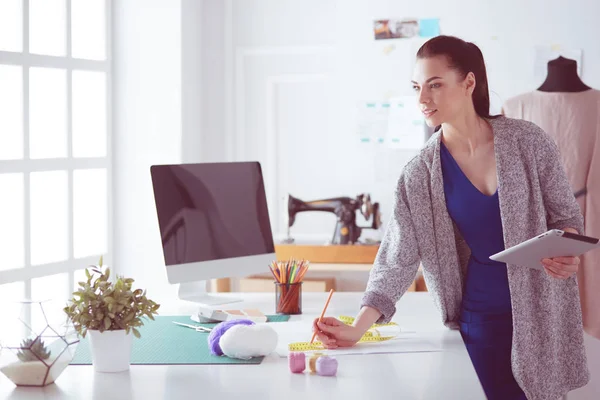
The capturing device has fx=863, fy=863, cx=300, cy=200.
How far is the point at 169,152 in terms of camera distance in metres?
3.92

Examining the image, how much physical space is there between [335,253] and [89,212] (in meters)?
1.11

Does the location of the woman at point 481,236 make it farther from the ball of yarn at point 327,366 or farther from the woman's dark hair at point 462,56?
the ball of yarn at point 327,366

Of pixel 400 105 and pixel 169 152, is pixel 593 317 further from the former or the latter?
pixel 169 152

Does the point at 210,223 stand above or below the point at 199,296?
above

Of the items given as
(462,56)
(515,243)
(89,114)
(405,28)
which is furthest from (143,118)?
(515,243)

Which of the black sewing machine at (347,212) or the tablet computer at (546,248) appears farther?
the black sewing machine at (347,212)

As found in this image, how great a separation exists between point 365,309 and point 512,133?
1.82 feet

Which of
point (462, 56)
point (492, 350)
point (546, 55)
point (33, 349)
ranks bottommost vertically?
point (492, 350)

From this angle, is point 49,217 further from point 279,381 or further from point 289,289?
point 279,381

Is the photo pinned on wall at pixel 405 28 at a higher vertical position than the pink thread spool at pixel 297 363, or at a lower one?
higher

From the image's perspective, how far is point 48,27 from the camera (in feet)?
11.3

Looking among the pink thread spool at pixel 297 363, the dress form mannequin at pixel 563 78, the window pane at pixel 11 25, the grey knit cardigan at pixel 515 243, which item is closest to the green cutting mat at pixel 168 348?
the pink thread spool at pixel 297 363

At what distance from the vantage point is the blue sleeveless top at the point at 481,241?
2.08 meters

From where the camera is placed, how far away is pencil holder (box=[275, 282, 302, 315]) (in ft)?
8.11
